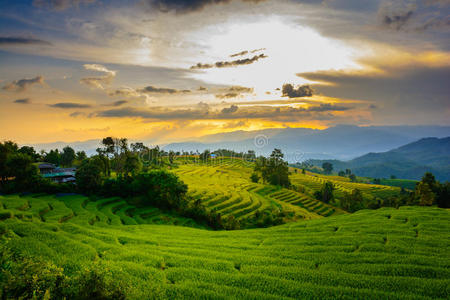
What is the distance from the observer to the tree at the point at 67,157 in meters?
130

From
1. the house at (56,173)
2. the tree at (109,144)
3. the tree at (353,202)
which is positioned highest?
the tree at (109,144)

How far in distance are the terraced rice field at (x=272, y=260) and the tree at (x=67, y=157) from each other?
12787cm

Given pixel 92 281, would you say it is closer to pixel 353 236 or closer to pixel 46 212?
pixel 353 236

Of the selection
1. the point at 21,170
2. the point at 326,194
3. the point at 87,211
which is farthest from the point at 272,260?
the point at 326,194

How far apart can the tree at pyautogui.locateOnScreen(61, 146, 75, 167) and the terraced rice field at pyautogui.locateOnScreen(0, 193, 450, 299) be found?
420 feet

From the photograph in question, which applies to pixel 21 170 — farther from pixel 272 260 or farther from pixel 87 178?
pixel 272 260

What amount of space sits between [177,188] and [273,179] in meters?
71.7

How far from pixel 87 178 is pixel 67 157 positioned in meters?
93.2

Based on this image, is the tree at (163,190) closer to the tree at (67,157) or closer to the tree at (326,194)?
the tree at (326,194)

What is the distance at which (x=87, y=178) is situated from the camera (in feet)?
183

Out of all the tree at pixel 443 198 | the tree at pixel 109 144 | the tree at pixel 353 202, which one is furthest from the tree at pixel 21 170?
the tree at pixel 443 198

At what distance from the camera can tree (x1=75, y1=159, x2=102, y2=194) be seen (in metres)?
55.8

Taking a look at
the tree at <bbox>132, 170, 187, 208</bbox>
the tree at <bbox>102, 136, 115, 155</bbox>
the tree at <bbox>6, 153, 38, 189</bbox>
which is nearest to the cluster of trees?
the tree at <bbox>102, 136, 115, 155</bbox>

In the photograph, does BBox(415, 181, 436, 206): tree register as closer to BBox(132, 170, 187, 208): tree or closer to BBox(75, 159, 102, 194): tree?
BBox(132, 170, 187, 208): tree
